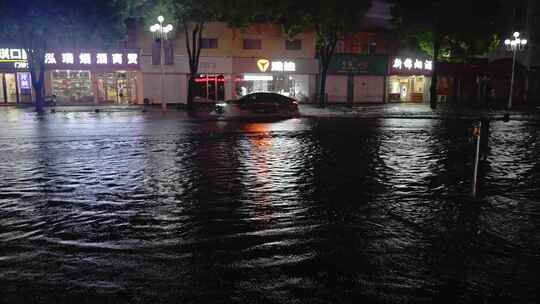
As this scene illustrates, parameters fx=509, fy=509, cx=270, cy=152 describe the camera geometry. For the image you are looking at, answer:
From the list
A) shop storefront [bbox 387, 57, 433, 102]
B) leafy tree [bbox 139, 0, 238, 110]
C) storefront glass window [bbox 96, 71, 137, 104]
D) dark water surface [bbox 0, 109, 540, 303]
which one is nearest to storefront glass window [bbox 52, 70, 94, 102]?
storefront glass window [bbox 96, 71, 137, 104]

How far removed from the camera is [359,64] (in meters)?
45.6

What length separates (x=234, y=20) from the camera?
36.2 meters

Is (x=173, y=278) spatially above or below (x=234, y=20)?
below

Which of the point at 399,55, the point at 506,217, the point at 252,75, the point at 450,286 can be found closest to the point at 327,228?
the point at 450,286

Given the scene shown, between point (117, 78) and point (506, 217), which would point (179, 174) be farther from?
point (117, 78)

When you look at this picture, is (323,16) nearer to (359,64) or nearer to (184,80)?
(359,64)

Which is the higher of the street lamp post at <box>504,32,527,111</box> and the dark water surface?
the street lamp post at <box>504,32,527,111</box>

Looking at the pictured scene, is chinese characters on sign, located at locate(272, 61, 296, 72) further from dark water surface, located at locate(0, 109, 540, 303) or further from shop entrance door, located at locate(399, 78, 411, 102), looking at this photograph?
dark water surface, located at locate(0, 109, 540, 303)

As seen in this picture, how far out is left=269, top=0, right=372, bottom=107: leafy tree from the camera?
3534 centimetres

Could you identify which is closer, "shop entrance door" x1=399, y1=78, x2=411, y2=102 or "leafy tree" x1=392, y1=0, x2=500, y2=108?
"leafy tree" x1=392, y1=0, x2=500, y2=108

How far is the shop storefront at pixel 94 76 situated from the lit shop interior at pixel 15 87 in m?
1.60

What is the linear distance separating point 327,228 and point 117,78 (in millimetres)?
37706

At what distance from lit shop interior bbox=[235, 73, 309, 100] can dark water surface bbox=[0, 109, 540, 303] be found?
1168 inches

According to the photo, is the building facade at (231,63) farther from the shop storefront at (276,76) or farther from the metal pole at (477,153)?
the metal pole at (477,153)
